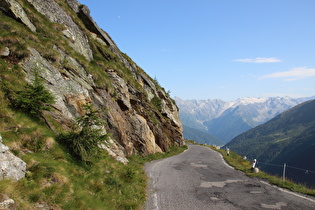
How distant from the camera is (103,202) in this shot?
307 inches

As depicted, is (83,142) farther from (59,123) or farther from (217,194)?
(217,194)

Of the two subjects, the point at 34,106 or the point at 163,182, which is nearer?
the point at 34,106

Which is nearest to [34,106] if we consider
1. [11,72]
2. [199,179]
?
[11,72]

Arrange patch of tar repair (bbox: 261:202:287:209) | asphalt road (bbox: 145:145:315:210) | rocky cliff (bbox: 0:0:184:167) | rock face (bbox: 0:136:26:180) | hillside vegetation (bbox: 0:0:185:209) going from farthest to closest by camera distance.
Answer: rocky cliff (bbox: 0:0:184:167) → asphalt road (bbox: 145:145:315:210) → patch of tar repair (bbox: 261:202:287:209) → hillside vegetation (bbox: 0:0:185:209) → rock face (bbox: 0:136:26:180)

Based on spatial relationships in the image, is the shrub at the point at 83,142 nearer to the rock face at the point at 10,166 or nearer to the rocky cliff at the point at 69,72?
the rocky cliff at the point at 69,72

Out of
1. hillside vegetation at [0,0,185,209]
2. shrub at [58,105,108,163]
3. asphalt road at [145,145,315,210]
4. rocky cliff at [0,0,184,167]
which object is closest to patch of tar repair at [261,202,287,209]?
asphalt road at [145,145,315,210]

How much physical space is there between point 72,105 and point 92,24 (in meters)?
21.9

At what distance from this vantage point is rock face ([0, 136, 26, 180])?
18.2 ft

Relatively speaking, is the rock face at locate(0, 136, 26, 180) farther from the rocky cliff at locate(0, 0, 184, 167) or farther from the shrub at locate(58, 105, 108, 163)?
the shrub at locate(58, 105, 108, 163)

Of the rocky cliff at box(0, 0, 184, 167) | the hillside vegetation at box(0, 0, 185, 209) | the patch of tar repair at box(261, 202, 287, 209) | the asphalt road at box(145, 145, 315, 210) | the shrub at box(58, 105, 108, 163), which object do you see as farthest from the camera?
the rocky cliff at box(0, 0, 184, 167)

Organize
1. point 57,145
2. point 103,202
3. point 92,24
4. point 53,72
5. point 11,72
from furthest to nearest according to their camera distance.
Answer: point 92,24
point 53,72
point 11,72
point 57,145
point 103,202

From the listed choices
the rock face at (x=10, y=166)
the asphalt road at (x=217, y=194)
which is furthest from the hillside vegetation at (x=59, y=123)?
the asphalt road at (x=217, y=194)

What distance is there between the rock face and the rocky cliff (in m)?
2.22

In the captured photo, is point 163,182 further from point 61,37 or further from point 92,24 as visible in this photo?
point 92,24
